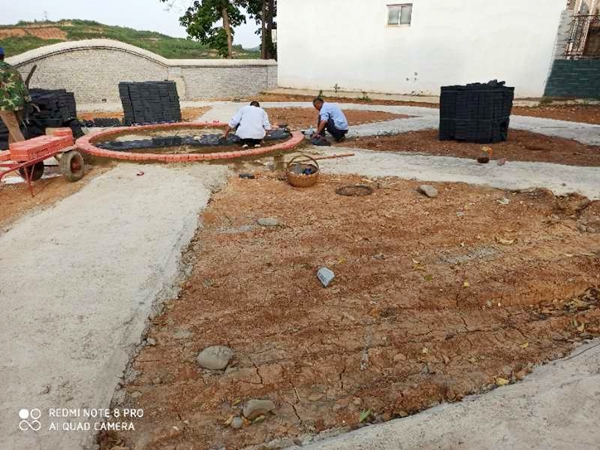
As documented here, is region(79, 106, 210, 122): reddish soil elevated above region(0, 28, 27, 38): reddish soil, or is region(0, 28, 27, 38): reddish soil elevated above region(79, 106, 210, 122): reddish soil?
region(0, 28, 27, 38): reddish soil

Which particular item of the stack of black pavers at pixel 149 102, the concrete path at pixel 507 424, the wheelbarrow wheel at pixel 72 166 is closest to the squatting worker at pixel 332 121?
the wheelbarrow wheel at pixel 72 166

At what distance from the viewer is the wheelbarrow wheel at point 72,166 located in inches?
247

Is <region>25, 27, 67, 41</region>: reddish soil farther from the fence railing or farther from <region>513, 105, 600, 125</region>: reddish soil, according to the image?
the fence railing

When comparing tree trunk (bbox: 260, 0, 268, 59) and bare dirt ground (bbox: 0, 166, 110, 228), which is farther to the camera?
tree trunk (bbox: 260, 0, 268, 59)

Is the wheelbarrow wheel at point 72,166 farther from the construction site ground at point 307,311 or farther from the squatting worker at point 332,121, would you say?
the squatting worker at point 332,121

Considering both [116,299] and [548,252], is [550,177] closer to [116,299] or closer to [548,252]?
[548,252]

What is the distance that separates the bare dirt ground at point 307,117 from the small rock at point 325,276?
25.5 ft

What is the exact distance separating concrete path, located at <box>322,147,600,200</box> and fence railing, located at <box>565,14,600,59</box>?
1083 cm

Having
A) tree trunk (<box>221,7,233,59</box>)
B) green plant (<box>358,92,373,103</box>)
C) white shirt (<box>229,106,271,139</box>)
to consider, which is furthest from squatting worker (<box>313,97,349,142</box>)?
tree trunk (<box>221,7,233,59</box>)

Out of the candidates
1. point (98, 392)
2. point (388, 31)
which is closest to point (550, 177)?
point (98, 392)

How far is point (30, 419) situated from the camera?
234 cm

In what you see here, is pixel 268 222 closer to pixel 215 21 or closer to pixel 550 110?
pixel 550 110

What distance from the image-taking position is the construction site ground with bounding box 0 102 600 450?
236cm

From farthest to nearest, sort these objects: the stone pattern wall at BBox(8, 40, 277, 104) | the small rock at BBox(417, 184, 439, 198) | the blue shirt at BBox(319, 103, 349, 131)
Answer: the stone pattern wall at BBox(8, 40, 277, 104)
the blue shirt at BBox(319, 103, 349, 131)
the small rock at BBox(417, 184, 439, 198)
